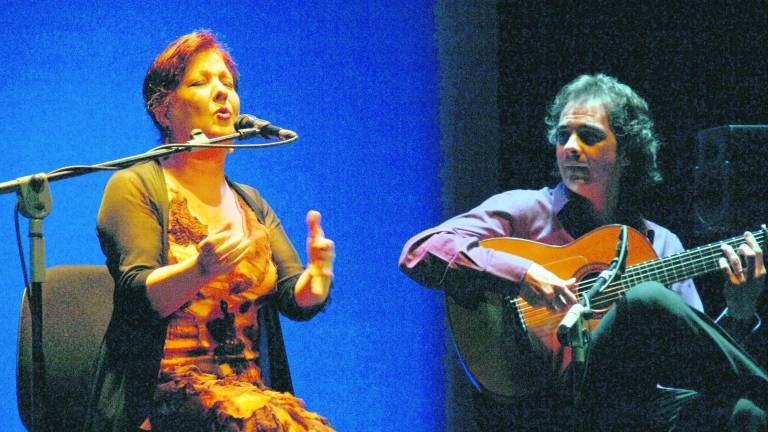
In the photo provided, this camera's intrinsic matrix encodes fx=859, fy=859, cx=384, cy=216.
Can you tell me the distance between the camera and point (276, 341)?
8.01 feet

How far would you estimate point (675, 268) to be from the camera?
2.87m

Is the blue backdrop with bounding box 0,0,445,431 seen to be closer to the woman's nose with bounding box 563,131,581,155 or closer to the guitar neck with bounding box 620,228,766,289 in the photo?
the woman's nose with bounding box 563,131,581,155

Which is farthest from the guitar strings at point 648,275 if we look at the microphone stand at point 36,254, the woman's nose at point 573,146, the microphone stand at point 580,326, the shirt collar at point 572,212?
the microphone stand at point 36,254

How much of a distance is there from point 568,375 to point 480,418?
40cm

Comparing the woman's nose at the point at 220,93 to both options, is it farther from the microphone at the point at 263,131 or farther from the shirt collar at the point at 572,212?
the shirt collar at the point at 572,212

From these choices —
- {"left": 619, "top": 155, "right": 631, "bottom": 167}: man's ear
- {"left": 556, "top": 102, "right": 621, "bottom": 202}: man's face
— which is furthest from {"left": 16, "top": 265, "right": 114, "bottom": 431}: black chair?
{"left": 619, "top": 155, "right": 631, "bottom": 167}: man's ear

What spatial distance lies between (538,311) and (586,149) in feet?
2.25

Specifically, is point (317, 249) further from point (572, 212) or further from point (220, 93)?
point (572, 212)

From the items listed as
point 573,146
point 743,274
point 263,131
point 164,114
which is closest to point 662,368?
point 743,274

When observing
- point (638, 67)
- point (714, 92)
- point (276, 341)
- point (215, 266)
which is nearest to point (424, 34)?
point (638, 67)

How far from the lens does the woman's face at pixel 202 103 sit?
244cm

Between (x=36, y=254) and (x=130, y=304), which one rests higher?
(x=36, y=254)

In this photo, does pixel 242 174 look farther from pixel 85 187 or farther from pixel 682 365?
pixel 682 365

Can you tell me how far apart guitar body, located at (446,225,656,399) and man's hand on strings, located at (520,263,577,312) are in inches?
4.0
